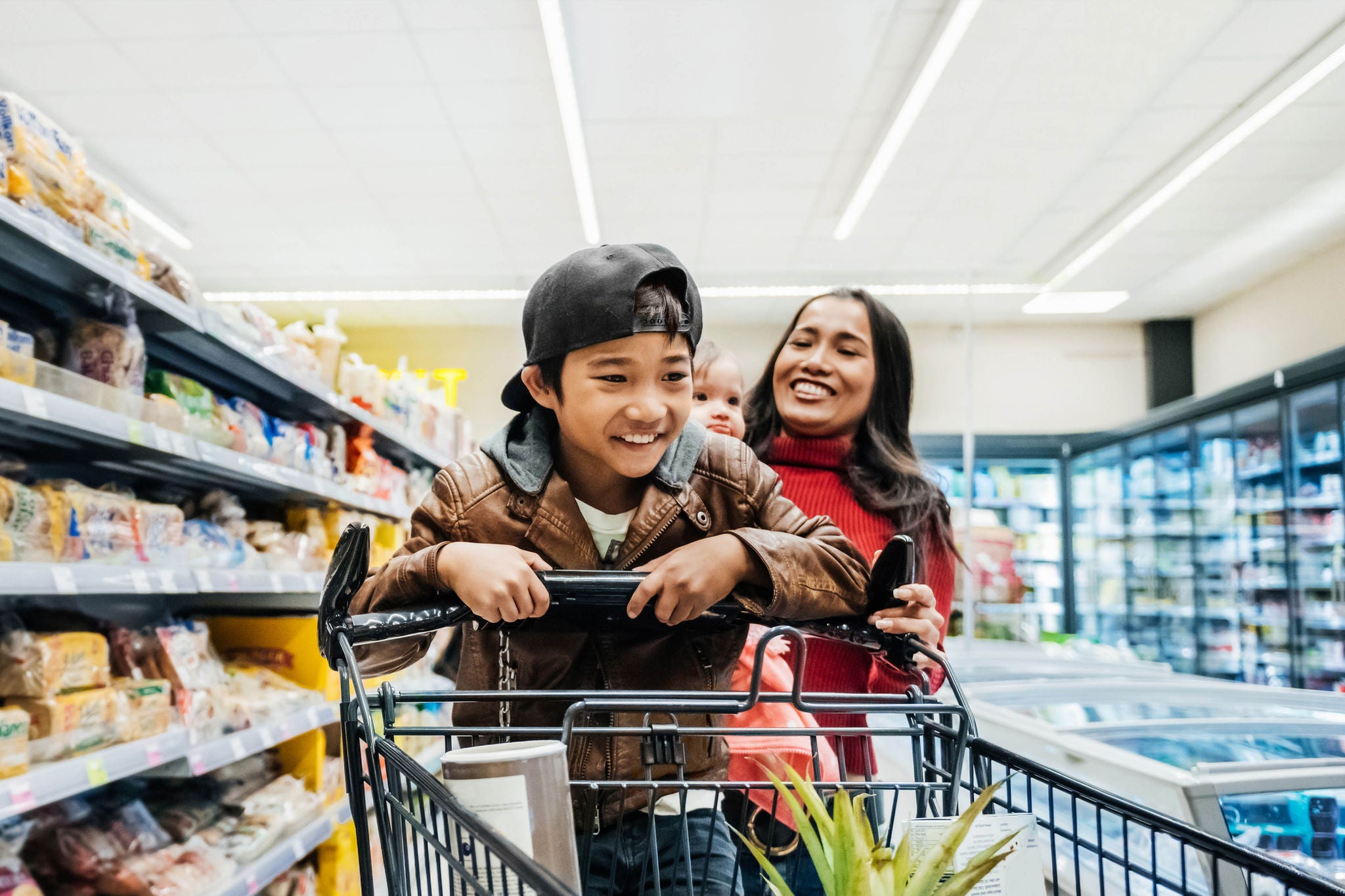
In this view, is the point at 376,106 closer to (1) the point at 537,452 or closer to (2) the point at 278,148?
(2) the point at 278,148

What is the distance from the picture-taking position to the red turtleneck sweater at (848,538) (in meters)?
1.51

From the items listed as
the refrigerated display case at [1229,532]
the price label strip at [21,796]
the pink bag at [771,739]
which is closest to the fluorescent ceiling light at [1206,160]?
the refrigerated display case at [1229,532]

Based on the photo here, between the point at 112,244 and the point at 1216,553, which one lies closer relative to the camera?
the point at 112,244

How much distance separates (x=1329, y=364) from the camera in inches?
193

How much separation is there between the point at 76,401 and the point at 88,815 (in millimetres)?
1107

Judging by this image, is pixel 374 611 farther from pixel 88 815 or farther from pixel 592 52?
pixel 592 52

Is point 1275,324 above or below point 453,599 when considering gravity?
above

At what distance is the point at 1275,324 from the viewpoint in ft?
22.8

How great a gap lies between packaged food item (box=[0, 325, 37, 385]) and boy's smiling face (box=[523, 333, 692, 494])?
4.46 ft

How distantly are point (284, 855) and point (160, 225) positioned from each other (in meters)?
4.93

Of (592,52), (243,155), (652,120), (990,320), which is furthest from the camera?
(990,320)

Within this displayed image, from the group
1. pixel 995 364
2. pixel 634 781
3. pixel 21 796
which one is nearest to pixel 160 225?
pixel 21 796

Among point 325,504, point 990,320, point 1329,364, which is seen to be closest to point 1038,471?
point 990,320

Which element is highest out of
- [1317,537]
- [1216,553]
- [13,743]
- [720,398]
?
[720,398]
